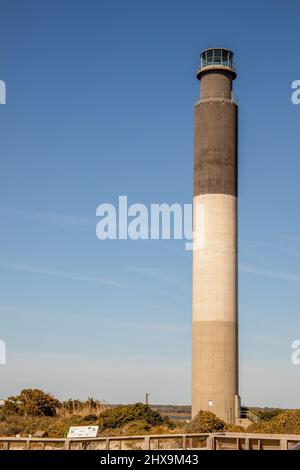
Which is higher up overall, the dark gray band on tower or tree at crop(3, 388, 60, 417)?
the dark gray band on tower

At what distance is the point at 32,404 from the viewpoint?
5062 cm

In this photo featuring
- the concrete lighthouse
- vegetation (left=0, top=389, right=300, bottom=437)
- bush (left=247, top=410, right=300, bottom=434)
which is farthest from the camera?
the concrete lighthouse

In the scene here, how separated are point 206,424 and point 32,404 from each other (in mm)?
14646

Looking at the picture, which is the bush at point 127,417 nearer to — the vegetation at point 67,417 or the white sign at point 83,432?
the vegetation at point 67,417

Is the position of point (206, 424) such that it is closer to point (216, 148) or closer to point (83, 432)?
point (83, 432)

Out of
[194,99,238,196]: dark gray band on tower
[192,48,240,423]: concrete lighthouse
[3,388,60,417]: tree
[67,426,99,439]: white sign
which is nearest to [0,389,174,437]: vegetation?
[3,388,60,417]: tree

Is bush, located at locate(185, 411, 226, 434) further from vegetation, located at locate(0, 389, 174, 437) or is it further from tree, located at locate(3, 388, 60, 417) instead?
tree, located at locate(3, 388, 60, 417)

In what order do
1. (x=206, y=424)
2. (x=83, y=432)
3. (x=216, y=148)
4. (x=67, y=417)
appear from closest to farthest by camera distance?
1. (x=83, y=432)
2. (x=206, y=424)
3. (x=67, y=417)
4. (x=216, y=148)

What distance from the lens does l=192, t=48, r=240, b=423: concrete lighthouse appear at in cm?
4919

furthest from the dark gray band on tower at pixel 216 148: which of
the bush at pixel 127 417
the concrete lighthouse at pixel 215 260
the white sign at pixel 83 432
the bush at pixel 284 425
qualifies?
the white sign at pixel 83 432

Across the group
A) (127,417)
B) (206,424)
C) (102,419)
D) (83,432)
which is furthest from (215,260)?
(83,432)

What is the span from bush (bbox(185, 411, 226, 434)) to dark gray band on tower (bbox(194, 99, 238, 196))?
1675 cm

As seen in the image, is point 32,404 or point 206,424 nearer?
point 206,424

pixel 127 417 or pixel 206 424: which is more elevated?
pixel 127 417
